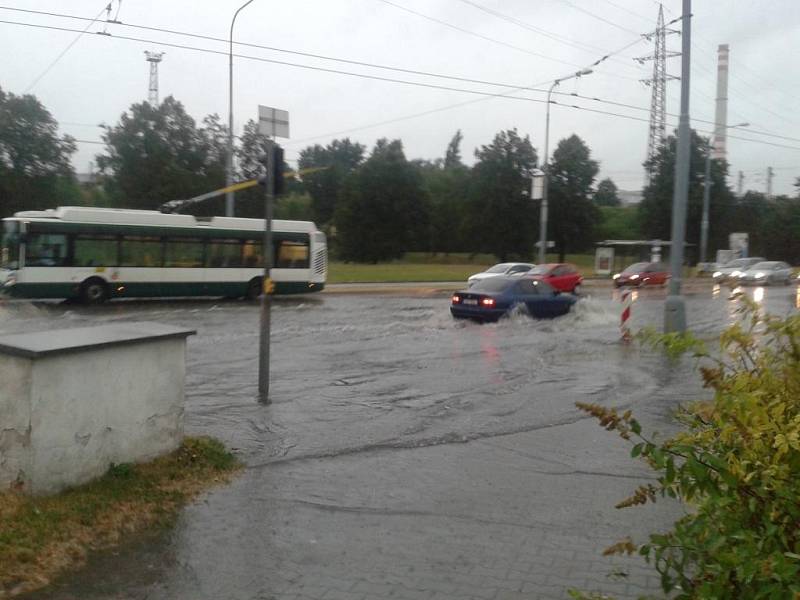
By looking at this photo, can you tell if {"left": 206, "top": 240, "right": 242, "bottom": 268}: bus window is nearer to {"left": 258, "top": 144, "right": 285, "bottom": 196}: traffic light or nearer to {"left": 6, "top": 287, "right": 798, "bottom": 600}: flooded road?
{"left": 6, "top": 287, "right": 798, "bottom": 600}: flooded road

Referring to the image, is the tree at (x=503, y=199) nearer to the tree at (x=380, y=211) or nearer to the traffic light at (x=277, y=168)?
the tree at (x=380, y=211)

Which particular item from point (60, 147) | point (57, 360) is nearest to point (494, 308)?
point (57, 360)

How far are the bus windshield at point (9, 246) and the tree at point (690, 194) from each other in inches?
2164

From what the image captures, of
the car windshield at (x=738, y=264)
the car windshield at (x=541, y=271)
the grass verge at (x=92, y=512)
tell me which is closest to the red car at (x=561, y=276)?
the car windshield at (x=541, y=271)

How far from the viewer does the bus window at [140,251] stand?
26.4 m

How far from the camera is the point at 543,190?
4406 cm

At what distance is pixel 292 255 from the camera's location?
30516 mm

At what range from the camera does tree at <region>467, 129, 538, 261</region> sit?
79.8 m

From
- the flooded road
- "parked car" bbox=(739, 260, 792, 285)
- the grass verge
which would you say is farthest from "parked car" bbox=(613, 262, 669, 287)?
the grass verge

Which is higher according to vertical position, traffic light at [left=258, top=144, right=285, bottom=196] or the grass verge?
Result: traffic light at [left=258, top=144, right=285, bottom=196]

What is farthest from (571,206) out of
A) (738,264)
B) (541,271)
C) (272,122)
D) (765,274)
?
(272,122)

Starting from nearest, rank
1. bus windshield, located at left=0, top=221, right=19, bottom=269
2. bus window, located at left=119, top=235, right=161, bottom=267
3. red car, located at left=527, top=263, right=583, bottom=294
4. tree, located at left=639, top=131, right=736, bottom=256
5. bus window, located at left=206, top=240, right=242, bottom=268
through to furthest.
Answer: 1. bus windshield, located at left=0, top=221, right=19, bottom=269
2. bus window, located at left=119, top=235, right=161, bottom=267
3. bus window, located at left=206, top=240, right=242, bottom=268
4. red car, located at left=527, top=263, right=583, bottom=294
5. tree, located at left=639, top=131, right=736, bottom=256

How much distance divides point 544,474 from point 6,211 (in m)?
57.3

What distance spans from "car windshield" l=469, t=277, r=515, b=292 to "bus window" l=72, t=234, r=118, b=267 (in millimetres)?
A: 11062
